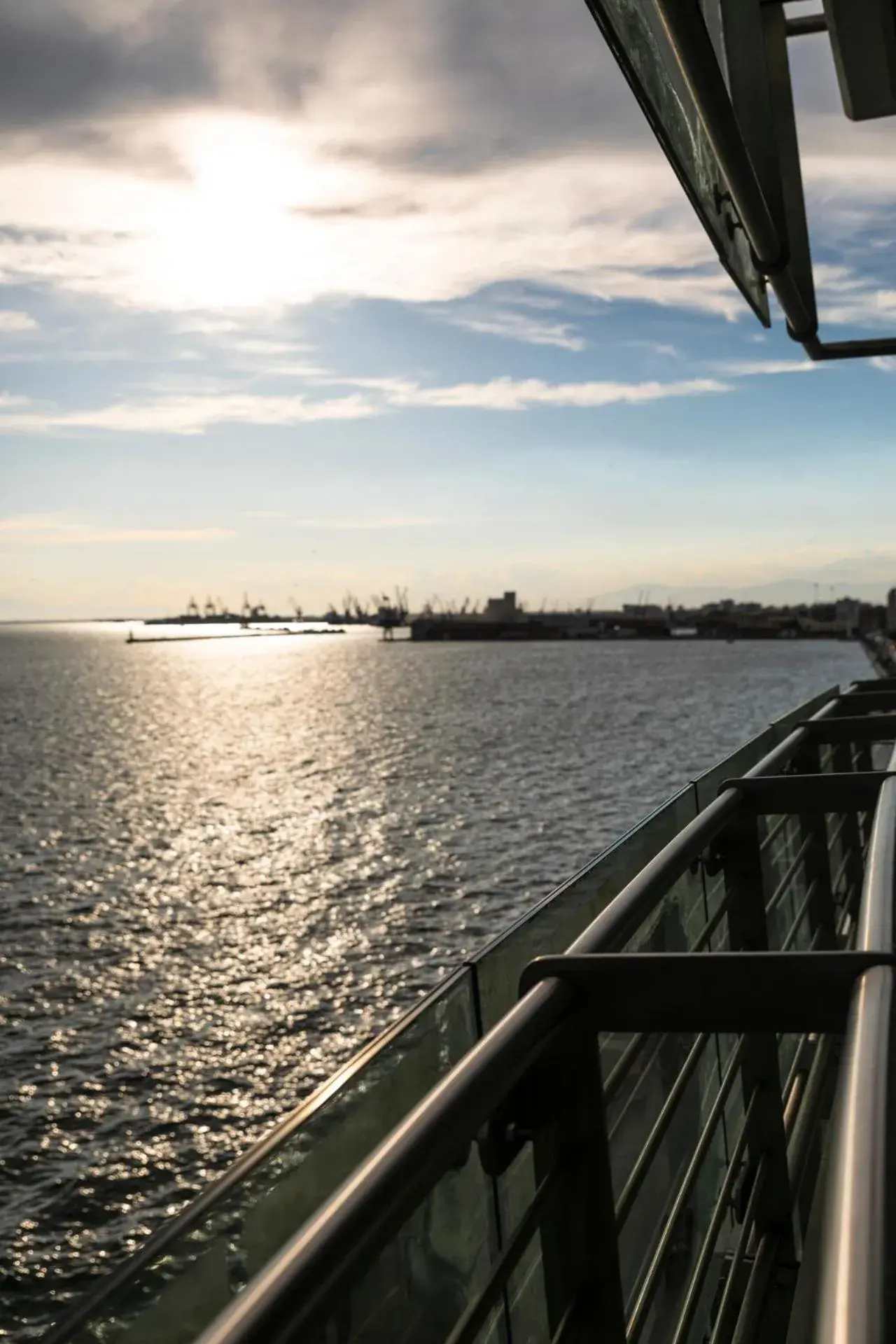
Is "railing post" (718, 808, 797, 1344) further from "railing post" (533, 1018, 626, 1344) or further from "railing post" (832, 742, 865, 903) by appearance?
"railing post" (832, 742, 865, 903)

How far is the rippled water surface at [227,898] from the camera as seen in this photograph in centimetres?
1388

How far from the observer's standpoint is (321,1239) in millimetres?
776

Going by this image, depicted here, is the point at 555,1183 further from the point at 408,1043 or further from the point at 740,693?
the point at 740,693

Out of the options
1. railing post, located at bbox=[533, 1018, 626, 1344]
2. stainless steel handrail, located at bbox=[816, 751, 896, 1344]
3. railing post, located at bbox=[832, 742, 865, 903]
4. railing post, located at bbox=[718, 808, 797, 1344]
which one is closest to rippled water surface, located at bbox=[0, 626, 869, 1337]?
railing post, located at bbox=[832, 742, 865, 903]

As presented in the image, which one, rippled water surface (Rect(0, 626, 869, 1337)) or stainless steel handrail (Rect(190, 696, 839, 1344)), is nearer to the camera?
stainless steel handrail (Rect(190, 696, 839, 1344))

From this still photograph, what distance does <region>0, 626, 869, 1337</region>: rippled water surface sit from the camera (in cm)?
1388

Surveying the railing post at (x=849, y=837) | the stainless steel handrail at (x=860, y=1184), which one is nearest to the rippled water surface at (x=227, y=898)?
the railing post at (x=849, y=837)

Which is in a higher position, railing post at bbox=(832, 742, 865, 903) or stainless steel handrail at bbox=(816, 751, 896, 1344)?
stainless steel handrail at bbox=(816, 751, 896, 1344)

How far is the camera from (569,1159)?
4.46ft

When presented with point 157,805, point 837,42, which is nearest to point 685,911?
point 837,42

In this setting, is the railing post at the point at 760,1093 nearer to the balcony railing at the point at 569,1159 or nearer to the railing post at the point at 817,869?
the balcony railing at the point at 569,1159

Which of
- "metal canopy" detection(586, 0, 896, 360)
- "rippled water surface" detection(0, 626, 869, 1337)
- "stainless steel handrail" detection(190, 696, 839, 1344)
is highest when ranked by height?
"metal canopy" detection(586, 0, 896, 360)

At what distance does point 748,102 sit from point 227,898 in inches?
956

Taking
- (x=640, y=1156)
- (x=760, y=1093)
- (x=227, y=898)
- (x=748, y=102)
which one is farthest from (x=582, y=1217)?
(x=227, y=898)
